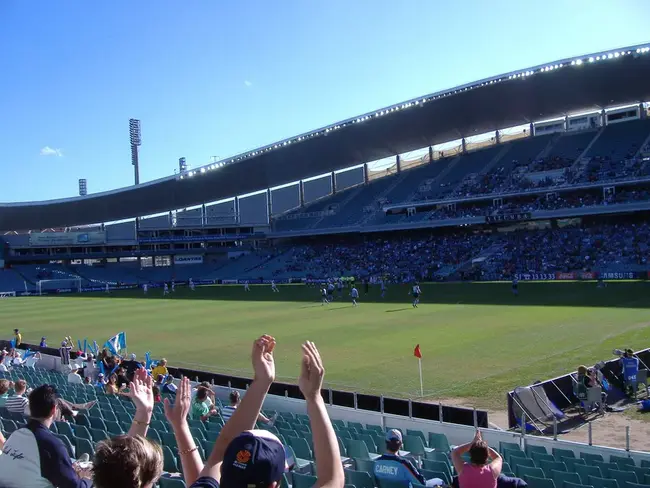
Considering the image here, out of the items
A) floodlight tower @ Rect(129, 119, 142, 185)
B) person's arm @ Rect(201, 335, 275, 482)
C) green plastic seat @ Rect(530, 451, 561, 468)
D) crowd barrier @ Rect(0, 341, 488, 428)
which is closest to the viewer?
person's arm @ Rect(201, 335, 275, 482)

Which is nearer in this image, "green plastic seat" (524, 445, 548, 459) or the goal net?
"green plastic seat" (524, 445, 548, 459)

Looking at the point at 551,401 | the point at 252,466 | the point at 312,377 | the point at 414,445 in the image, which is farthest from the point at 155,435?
the point at 551,401

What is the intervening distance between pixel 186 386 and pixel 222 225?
8607 cm

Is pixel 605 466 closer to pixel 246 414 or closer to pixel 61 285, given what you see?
pixel 246 414

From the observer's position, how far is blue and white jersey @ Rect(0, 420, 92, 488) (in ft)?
11.4

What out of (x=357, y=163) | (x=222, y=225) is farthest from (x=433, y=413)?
(x=222, y=225)

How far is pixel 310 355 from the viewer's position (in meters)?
2.78

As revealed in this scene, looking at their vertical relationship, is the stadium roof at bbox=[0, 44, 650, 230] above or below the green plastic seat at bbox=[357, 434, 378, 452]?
above

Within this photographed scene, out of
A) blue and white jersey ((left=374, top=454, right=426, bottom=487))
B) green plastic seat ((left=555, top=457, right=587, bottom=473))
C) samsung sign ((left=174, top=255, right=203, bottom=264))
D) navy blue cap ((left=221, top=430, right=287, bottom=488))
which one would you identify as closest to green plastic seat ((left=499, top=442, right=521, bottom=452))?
green plastic seat ((left=555, top=457, right=587, bottom=473))

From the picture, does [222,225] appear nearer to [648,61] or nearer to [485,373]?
[648,61]

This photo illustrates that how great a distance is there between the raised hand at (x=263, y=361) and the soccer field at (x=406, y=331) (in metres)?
12.1

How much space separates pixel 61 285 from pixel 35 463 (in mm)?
82599

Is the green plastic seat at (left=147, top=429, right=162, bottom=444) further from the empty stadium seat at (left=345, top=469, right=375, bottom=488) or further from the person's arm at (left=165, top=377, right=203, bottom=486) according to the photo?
the person's arm at (left=165, top=377, right=203, bottom=486)

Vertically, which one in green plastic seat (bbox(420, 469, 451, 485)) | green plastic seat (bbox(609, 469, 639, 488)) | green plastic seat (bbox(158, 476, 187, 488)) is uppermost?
green plastic seat (bbox(158, 476, 187, 488))
